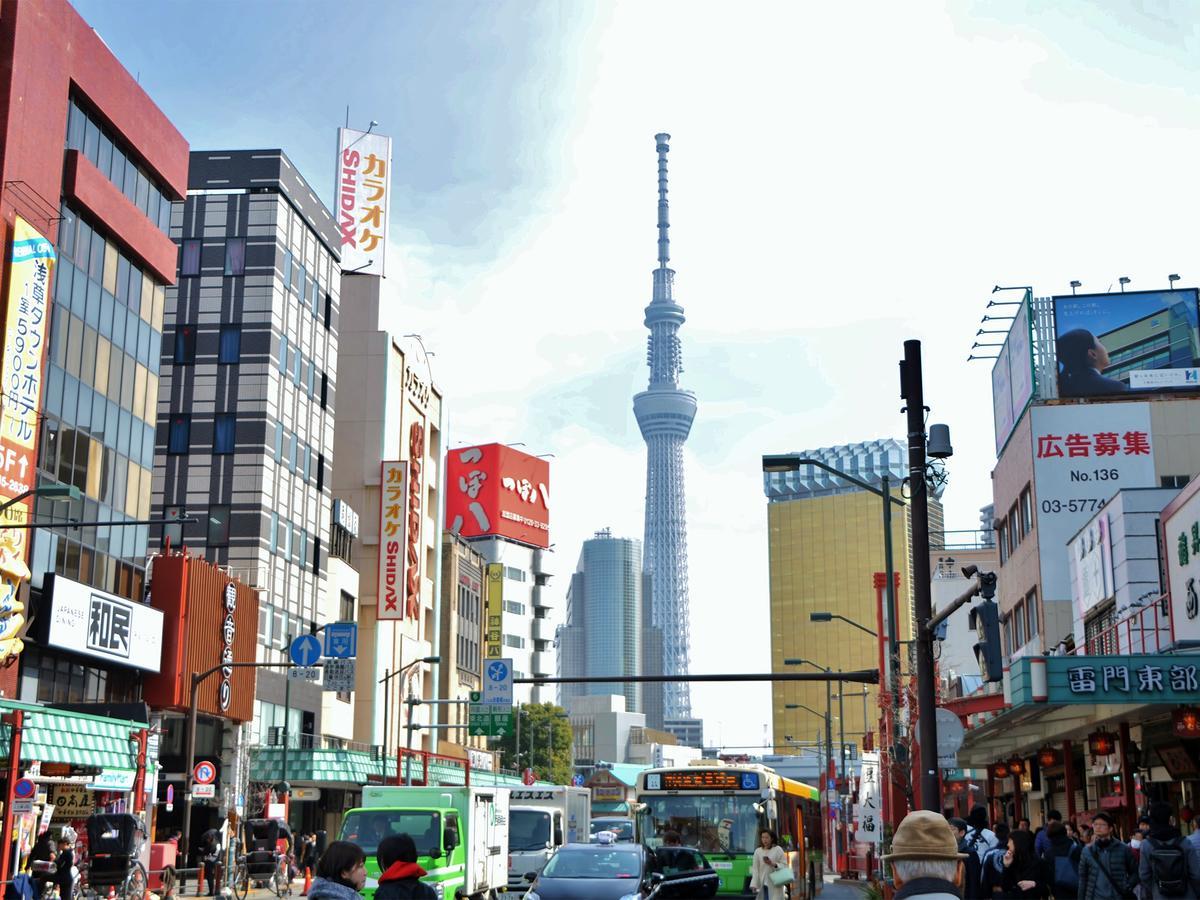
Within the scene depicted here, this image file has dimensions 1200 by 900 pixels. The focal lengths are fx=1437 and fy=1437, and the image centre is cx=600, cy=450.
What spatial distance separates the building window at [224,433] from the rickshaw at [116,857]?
3504 cm

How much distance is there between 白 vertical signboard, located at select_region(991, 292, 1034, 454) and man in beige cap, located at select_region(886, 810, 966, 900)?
150 ft

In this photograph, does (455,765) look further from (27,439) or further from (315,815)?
(27,439)

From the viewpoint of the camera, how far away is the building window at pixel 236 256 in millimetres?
63906

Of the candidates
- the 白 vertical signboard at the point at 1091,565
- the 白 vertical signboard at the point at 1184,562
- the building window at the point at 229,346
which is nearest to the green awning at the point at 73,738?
the 白 vertical signboard at the point at 1184,562

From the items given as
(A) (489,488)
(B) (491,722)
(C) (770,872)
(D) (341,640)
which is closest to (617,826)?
(D) (341,640)

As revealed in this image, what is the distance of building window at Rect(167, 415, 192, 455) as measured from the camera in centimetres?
6358

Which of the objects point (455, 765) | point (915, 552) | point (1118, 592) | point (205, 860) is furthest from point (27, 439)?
point (455, 765)

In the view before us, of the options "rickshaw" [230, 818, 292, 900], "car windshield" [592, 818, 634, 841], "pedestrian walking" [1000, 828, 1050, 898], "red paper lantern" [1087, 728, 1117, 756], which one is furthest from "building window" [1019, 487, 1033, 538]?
"pedestrian walking" [1000, 828, 1050, 898]

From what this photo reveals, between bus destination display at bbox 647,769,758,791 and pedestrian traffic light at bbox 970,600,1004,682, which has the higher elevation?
pedestrian traffic light at bbox 970,600,1004,682

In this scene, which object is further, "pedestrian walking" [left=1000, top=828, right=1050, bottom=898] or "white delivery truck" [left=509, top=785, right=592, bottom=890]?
"white delivery truck" [left=509, top=785, right=592, bottom=890]

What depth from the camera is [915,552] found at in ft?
62.2

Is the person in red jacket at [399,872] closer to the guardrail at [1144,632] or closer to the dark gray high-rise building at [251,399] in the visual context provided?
the guardrail at [1144,632]

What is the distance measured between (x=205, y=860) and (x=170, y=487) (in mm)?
29960

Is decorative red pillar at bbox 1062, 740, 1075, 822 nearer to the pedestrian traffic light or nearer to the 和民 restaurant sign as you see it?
the 和民 restaurant sign
